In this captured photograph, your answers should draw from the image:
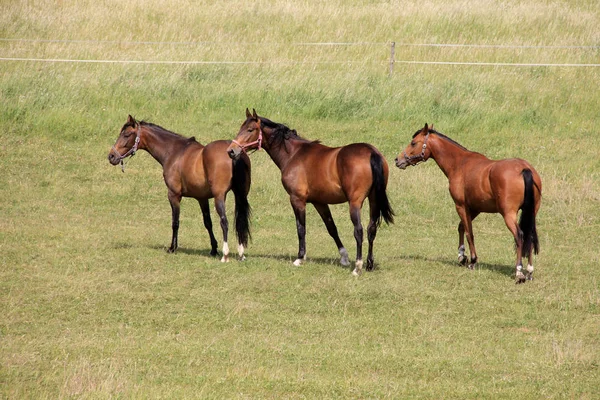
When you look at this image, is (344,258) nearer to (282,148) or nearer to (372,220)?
(372,220)

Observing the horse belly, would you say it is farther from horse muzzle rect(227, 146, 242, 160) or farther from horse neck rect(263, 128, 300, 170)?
horse muzzle rect(227, 146, 242, 160)

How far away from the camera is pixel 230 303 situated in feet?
34.8

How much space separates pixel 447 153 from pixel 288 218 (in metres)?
4.72

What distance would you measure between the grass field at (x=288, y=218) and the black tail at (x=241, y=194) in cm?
43

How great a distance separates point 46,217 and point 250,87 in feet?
27.5

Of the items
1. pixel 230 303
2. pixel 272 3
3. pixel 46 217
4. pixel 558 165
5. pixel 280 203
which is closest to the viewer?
pixel 230 303

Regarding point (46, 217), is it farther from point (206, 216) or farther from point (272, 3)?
point (272, 3)

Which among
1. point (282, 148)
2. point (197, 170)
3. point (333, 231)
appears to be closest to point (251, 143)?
point (282, 148)

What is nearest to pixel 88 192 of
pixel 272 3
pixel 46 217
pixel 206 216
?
pixel 46 217

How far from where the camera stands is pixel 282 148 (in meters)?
12.8

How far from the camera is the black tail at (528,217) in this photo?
11.4 meters

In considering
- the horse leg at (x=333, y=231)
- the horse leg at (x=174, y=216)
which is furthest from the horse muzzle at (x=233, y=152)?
the horse leg at (x=174, y=216)

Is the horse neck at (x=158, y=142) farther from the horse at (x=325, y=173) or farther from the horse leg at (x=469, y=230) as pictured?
the horse leg at (x=469, y=230)

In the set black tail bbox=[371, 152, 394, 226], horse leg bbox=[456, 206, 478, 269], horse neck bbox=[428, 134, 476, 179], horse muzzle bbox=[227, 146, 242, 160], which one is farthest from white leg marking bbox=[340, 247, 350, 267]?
horse muzzle bbox=[227, 146, 242, 160]
